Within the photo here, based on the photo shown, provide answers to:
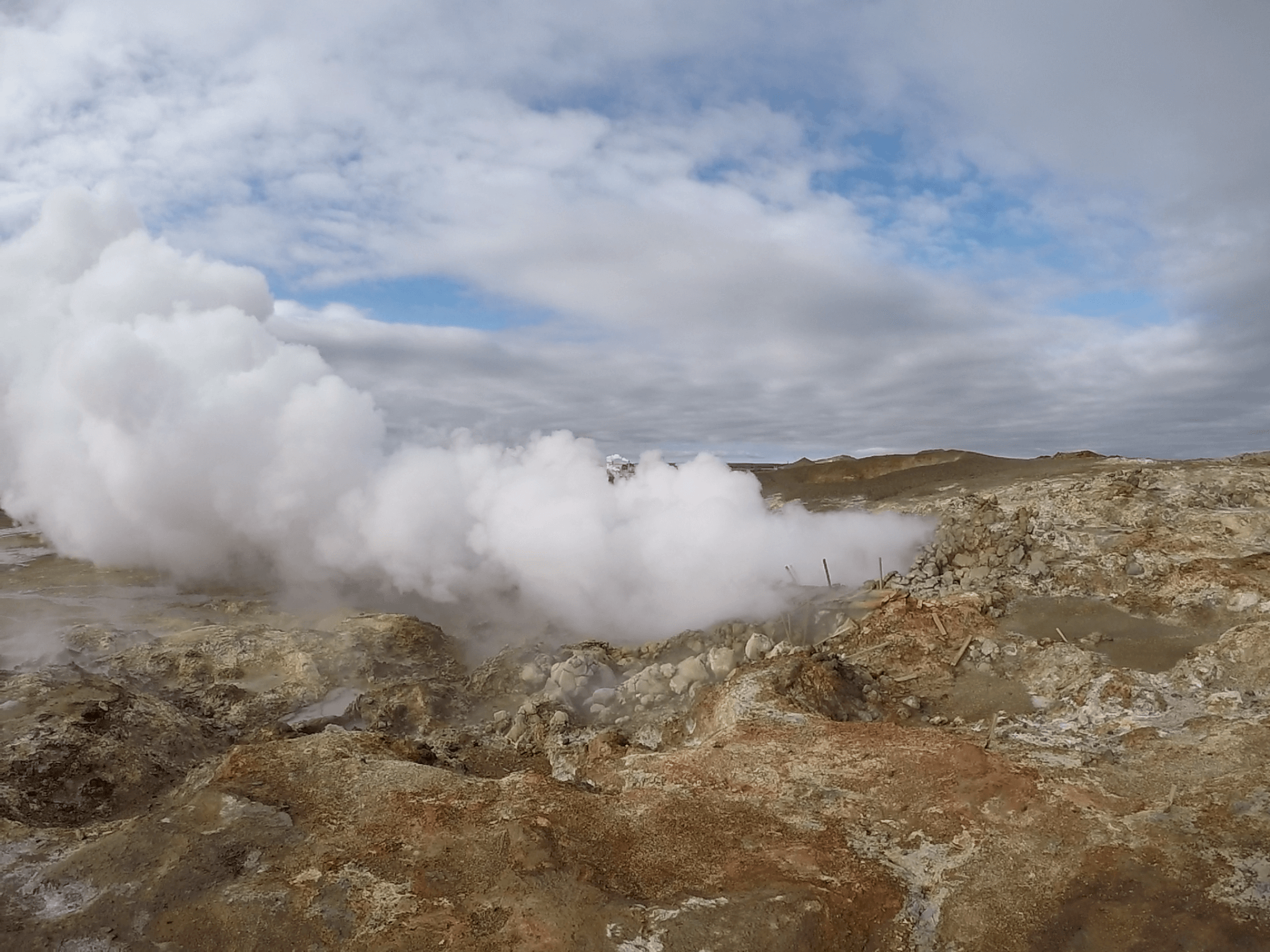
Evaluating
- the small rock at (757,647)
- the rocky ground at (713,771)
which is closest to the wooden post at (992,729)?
the rocky ground at (713,771)

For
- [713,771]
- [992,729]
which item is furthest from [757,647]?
[713,771]

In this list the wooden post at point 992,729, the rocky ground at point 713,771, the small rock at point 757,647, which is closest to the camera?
the rocky ground at point 713,771

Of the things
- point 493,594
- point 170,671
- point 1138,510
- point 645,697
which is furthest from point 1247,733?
point 170,671

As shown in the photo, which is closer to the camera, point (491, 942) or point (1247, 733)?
point (491, 942)

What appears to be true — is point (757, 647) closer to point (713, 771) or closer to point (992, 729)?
point (992, 729)

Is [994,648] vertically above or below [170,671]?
above

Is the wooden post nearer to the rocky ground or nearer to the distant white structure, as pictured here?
the rocky ground

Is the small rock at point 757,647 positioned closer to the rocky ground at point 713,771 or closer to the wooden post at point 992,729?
the rocky ground at point 713,771

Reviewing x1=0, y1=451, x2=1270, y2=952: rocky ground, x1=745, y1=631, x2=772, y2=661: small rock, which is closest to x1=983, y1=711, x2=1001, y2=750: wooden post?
x1=0, y1=451, x2=1270, y2=952: rocky ground

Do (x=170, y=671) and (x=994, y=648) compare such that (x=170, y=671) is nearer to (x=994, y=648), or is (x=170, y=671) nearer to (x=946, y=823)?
(x=946, y=823)
